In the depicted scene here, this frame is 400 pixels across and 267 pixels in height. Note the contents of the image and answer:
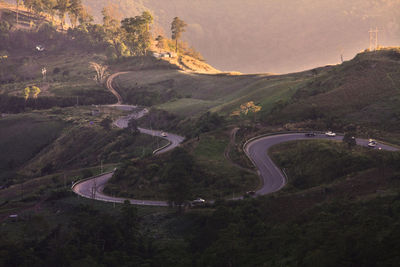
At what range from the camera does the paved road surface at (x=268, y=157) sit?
5603cm

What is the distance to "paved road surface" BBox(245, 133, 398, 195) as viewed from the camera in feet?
184

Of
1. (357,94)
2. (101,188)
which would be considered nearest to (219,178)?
(101,188)

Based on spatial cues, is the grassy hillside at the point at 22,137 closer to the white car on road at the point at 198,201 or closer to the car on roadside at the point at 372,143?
the white car on road at the point at 198,201

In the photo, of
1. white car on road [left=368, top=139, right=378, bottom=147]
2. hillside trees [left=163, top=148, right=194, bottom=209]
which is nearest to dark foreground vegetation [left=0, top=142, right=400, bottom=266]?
hillside trees [left=163, top=148, right=194, bottom=209]

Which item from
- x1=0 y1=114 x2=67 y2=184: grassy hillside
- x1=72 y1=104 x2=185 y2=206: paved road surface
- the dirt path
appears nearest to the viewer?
x1=72 y1=104 x2=185 y2=206: paved road surface

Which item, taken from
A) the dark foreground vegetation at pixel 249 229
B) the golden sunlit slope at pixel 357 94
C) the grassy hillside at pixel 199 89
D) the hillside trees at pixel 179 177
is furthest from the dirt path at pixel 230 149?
the grassy hillside at pixel 199 89

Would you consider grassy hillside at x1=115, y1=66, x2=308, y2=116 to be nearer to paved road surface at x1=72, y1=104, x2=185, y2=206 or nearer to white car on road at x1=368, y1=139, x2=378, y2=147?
paved road surface at x1=72, y1=104, x2=185, y2=206

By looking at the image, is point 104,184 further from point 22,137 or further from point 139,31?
point 139,31

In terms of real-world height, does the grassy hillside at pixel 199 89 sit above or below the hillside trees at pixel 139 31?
below

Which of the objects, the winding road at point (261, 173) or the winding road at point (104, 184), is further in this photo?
the winding road at point (104, 184)

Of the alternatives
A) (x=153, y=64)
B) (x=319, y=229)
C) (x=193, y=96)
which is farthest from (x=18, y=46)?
(x=319, y=229)

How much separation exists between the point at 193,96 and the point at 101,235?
88908 millimetres

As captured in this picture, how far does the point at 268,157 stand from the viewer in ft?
209

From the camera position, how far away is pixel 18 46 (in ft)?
648
